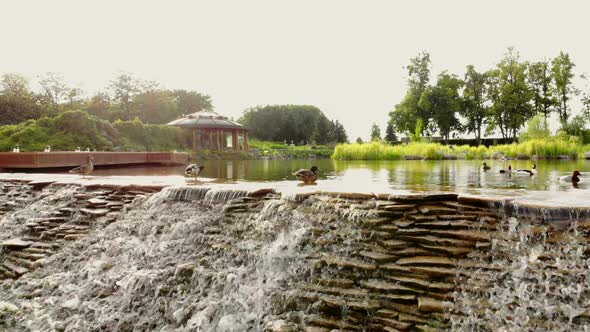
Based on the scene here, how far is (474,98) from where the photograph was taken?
49.8m

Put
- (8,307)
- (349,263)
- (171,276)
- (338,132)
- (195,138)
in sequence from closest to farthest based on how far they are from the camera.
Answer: (349,263) → (171,276) → (8,307) → (195,138) → (338,132)

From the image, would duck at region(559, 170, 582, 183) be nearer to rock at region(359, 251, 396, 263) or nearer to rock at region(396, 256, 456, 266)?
rock at region(396, 256, 456, 266)

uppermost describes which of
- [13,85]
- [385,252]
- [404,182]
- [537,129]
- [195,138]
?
[13,85]

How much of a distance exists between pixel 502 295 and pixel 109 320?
15.4ft

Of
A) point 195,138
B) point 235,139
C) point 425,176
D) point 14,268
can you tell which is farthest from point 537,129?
point 14,268

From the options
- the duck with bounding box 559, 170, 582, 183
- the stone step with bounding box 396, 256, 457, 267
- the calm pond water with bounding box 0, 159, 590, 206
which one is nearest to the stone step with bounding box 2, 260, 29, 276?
the calm pond water with bounding box 0, 159, 590, 206

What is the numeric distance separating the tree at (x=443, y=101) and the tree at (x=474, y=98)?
102 centimetres

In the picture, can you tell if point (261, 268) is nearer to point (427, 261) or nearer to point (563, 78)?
point (427, 261)

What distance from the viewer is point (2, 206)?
9242 millimetres

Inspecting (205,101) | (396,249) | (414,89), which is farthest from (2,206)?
(205,101)

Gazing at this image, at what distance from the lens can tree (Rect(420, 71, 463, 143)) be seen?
4834 cm

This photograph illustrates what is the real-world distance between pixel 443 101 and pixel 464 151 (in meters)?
20.5

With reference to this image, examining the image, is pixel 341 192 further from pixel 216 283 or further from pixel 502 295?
pixel 502 295

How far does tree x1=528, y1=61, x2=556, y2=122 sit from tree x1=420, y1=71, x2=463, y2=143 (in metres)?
7.53
